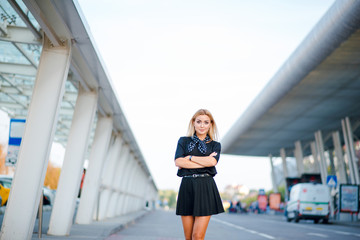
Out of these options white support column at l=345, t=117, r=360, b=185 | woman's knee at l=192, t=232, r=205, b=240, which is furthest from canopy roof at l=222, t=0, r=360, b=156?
woman's knee at l=192, t=232, r=205, b=240

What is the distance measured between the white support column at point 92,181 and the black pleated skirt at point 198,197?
31.8 ft

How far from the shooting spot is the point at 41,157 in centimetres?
730

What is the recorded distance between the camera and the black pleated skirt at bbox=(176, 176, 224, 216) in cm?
398

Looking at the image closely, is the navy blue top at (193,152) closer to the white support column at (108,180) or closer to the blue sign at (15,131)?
the blue sign at (15,131)

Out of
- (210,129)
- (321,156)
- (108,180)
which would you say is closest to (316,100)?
(321,156)

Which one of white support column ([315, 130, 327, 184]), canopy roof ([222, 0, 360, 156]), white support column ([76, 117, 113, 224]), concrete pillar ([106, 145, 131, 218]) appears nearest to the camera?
white support column ([76, 117, 113, 224])

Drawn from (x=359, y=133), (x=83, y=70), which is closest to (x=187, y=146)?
(x=83, y=70)

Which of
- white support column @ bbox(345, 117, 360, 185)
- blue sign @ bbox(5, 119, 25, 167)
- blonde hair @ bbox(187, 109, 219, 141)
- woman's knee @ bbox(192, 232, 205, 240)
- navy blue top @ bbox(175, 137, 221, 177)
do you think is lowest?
woman's knee @ bbox(192, 232, 205, 240)

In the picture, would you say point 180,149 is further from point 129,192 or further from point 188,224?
point 129,192

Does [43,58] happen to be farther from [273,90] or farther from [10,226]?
[273,90]

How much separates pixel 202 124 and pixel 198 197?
689 millimetres

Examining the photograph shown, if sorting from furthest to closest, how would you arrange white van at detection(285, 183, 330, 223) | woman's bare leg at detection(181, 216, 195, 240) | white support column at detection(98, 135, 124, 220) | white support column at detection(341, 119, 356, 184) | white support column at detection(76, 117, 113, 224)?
white support column at detection(341, 119, 356, 184) < white van at detection(285, 183, 330, 223) < white support column at detection(98, 135, 124, 220) < white support column at detection(76, 117, 113, 224) < woman's bare leg at detection(181, 216, 195, 240)

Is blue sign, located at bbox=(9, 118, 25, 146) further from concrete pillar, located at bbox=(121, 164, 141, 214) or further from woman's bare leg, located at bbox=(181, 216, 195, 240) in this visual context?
concrete pillar, located at bbox=(121, 164, 141, 214)

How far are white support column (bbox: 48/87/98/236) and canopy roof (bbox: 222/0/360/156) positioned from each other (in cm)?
898
